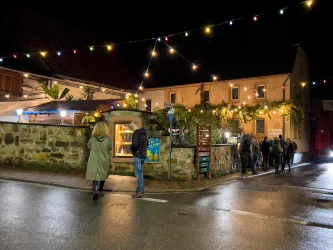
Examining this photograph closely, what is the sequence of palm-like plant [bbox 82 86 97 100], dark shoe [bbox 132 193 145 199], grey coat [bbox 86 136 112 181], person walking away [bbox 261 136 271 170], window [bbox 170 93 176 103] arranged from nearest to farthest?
grey coat [bbox 86 136 112 181] → dark shoe [bbox 132 193 145 199] → person walking away [bbox 261 136 271 170] → palm-like plant [bbox 82 86 97 100] → window [bbox 170 93 176 103]

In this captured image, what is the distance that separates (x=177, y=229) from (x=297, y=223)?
2.57 m

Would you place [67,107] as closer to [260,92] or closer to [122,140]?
[122,140]

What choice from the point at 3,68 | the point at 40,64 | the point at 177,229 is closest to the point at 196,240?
the point at 177,229

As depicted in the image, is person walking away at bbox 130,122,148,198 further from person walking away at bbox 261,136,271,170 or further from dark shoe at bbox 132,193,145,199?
person walking away at bbox 261,136,271,170

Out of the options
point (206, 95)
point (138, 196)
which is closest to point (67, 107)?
point (138, 196)

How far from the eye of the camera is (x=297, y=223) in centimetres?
661

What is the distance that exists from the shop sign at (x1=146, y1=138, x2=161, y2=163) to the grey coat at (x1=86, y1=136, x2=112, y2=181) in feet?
13.0

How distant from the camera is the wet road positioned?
507cm

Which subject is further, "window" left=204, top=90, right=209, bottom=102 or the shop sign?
"window" left=204, top=90, right=209, bottom=102

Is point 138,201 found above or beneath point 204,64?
beneath

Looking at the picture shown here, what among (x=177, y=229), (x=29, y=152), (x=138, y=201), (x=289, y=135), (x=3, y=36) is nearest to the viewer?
(x=177, y=229)

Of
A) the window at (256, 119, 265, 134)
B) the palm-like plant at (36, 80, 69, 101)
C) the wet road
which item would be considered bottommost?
the wet road

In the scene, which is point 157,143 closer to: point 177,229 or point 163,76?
point 177,229

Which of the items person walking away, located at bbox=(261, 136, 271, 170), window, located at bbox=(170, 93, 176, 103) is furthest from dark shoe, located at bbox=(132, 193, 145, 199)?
window, located at bbox=(170, 93, 176, 103)
